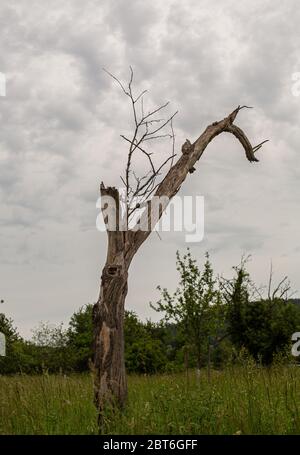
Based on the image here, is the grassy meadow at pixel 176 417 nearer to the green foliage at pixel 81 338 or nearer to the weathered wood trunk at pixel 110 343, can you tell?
the weathered wood trunk at pixel 110 343

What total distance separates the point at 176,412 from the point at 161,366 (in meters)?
29.8

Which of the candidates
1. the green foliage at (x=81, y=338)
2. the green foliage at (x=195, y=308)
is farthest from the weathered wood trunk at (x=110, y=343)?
the green foliage at (x=81, y=338)

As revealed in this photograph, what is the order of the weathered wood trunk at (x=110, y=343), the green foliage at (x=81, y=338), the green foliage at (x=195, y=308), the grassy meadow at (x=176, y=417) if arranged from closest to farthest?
the grassy meadow at (x=176, y=417), the weathered wood trunk at (x=110, y=343), the green foliage at (x=195, y=308), the green foliage at (x=81, y=338)

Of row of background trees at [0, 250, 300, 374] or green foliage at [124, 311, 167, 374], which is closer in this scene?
row of background trees at [0, 250, 300, 374]

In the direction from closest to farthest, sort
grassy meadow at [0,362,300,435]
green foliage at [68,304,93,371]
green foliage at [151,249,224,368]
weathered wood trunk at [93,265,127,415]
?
grassy meadow at [0,362,300,435] → weathered wood trunk at [93,265,127,415] → green foliage at [151,249,224,368] → green foliage at [68,304,93,371]

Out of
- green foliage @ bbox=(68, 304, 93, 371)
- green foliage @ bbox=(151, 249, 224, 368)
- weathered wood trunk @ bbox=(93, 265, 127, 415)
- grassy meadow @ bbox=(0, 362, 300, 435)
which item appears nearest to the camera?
grassy meadow @ bbox=(0, 362, 300, 435)

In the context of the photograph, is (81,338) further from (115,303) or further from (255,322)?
(115,303)

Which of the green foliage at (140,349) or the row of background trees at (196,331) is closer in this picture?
the row of background trees at (196,331)

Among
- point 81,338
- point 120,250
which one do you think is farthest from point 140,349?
point 120,250

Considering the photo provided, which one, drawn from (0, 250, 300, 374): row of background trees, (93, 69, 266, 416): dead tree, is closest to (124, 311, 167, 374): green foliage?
(0, 250, 300, 374): row of background trees

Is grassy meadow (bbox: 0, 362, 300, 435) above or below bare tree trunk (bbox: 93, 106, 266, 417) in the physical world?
below

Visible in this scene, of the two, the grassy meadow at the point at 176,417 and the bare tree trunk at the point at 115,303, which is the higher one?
the bare tree trunk at the point at 115,303

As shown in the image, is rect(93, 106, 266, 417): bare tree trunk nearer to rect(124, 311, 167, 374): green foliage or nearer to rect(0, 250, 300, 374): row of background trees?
rect(0, 250, 300, 374): row of background trees
